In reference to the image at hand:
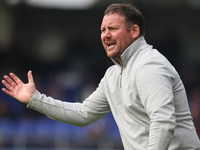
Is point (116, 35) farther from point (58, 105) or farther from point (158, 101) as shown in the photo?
point (58, 105)

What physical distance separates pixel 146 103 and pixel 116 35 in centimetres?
64

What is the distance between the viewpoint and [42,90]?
11.4 metres

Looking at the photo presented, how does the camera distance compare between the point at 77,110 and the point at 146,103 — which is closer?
the point at 146,103

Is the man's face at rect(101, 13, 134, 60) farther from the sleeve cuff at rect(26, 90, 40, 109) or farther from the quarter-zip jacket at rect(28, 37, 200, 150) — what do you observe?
the sleeve cuff at rect(26, 90, 40, 109)

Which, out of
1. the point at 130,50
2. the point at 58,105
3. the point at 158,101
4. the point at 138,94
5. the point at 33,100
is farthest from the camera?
the point at 58,105

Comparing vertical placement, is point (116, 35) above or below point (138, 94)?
above

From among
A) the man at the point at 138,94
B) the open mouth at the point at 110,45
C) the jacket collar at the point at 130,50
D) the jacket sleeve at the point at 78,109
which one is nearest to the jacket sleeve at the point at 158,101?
the man at the point at 138,94

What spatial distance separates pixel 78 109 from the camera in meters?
3.83

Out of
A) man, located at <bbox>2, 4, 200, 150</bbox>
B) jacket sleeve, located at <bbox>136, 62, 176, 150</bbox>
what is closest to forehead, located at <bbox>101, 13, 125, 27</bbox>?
man, located at <bbox>2, 4, 200, 150</bbox>

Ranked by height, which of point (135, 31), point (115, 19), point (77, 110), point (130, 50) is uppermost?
point (115, 19)

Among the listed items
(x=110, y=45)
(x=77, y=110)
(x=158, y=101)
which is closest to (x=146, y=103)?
(x=158, y=101)

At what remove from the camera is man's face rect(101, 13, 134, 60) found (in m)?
3.38

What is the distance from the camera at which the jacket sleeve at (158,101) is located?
287 cm

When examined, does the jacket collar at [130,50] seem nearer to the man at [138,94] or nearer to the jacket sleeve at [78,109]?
the man at [138,94]
